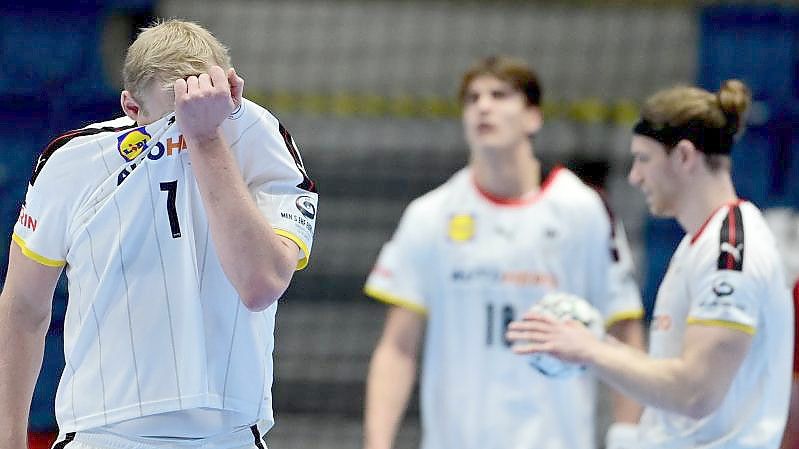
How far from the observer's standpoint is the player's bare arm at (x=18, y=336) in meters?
2.67

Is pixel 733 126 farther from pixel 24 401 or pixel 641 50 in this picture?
pixel 641 50

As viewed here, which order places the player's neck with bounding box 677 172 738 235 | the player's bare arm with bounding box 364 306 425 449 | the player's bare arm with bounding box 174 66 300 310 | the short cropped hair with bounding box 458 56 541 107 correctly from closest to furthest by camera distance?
the player's bare arm with bounding box 174 66 300 310
the player's neck with bounding box 677 172 738 235
the player's bare arm with bounding box 364 306 425 449
the short cropped hair with bounding box 458 56 541 107

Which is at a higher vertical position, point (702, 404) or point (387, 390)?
point (702, 404)

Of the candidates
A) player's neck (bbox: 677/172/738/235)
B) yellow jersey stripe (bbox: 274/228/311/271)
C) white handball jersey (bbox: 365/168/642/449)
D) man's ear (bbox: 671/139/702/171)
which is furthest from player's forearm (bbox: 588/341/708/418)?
white handball jersey (bbox: 365/168/642/449)

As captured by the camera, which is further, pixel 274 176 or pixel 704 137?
pixel 704 137

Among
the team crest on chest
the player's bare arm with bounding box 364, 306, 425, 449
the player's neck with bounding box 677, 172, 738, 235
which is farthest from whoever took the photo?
the team crest on chest

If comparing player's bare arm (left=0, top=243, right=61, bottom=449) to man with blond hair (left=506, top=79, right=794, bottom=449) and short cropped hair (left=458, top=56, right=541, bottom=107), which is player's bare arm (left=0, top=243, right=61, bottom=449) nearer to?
man with blond hair (left=506, top=79, right=794, bottom=449)

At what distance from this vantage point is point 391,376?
495 centimetres

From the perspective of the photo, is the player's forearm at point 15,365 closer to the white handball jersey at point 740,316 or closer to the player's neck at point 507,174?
the white handball jersey at point 740,316

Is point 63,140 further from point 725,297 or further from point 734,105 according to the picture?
point 734,105

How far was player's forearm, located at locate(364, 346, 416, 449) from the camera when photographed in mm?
4871

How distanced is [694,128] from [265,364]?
1.64 metres

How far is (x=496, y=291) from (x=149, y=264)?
8.36ft

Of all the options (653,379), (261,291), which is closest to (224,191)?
(261,291)
